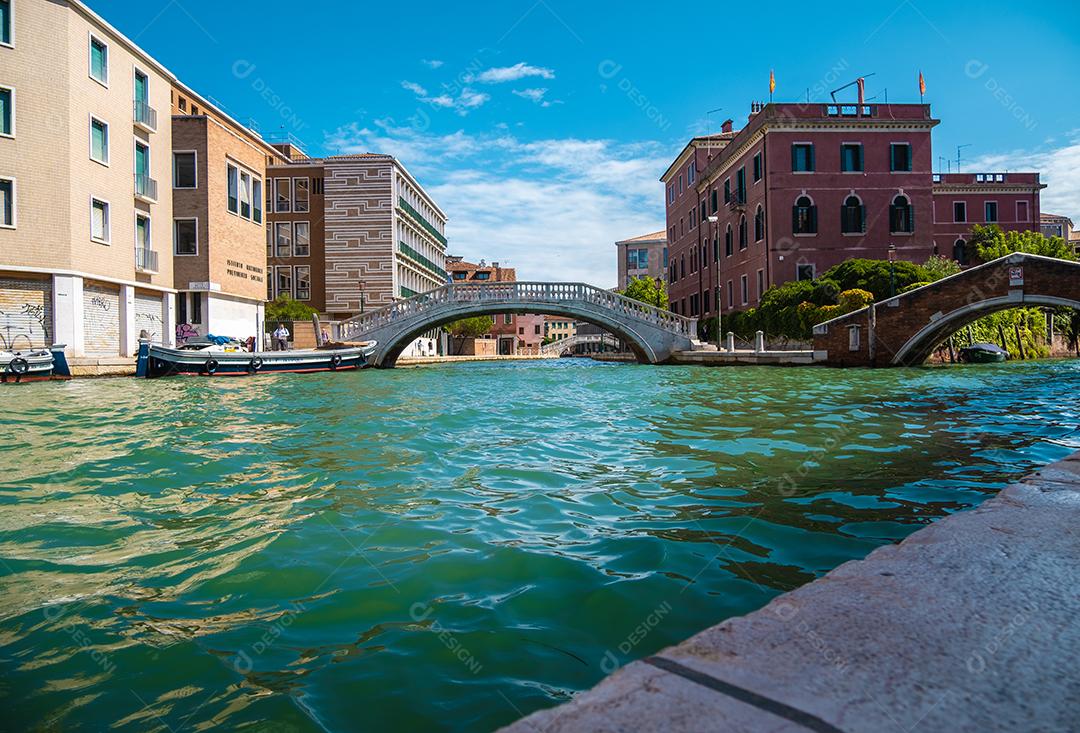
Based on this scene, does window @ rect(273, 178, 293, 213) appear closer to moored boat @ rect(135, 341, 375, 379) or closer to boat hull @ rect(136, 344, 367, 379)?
moored boat @ rect(135, 341, 375, 379)

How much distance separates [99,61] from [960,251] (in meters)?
40.6

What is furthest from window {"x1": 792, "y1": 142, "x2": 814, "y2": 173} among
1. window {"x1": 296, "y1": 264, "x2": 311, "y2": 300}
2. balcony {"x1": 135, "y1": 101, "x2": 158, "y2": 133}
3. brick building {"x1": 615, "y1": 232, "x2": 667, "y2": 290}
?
brick building {"x1": 615, "y1": 232, "x2": 667, "y2": 290}

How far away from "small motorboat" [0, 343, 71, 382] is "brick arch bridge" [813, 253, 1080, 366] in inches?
848

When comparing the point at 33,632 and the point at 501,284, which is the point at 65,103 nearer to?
the point at 501,284

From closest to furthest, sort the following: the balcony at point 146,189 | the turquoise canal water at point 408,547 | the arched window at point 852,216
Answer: the turquoise canal water at point 408,547, the balcony at point 146,189, the arched window at point 852,216

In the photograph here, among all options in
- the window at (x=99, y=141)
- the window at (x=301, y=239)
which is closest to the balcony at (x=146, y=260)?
the window at (x=99, y=141)

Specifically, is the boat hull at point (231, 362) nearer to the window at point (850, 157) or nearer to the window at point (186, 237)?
the window at point (186, 237)

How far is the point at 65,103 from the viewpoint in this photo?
19922 millimetres

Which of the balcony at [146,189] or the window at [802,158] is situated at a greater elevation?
the window at [802,158]

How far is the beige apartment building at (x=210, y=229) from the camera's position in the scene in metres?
25.4

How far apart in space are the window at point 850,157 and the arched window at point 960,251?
507 inches

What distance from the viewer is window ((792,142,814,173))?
95.0 ft

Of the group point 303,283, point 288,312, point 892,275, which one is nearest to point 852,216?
point 892,275

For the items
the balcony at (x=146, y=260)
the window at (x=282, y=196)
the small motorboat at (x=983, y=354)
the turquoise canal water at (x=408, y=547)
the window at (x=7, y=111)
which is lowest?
the turquoise canal water at (x=408, y=547)
